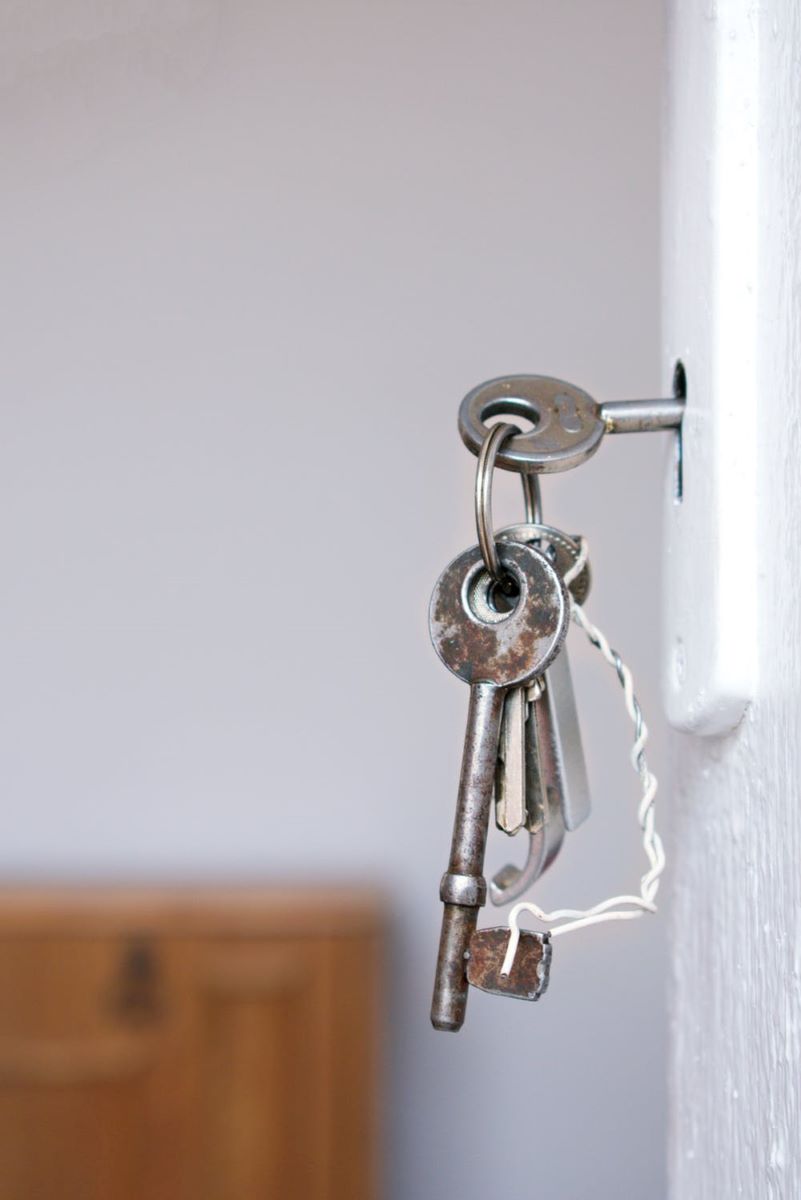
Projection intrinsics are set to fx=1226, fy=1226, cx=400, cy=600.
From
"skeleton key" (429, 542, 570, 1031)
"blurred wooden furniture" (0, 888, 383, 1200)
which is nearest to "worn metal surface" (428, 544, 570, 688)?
"skeleton key" (429, 542, 570, 1031)

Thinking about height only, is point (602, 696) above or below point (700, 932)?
above

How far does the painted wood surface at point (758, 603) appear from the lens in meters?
0.19

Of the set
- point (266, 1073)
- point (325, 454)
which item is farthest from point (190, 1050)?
point (325, 454)

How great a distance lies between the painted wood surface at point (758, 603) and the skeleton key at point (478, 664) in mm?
34

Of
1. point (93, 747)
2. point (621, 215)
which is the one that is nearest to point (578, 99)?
point (621, 215)

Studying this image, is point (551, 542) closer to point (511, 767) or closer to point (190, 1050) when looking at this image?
point (511, 767)

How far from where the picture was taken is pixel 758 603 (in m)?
0.21

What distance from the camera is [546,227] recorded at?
1292 millimetres

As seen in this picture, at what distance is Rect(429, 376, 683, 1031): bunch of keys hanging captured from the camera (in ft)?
0.73

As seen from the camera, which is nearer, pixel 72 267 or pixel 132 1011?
pixel 132 1011

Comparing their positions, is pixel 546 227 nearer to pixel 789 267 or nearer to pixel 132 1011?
pixel 132 1011

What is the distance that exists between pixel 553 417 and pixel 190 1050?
0.90m

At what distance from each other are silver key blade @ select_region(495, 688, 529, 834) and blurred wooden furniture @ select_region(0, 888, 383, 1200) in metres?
0.86

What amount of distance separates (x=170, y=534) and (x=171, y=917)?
440 millimetres
